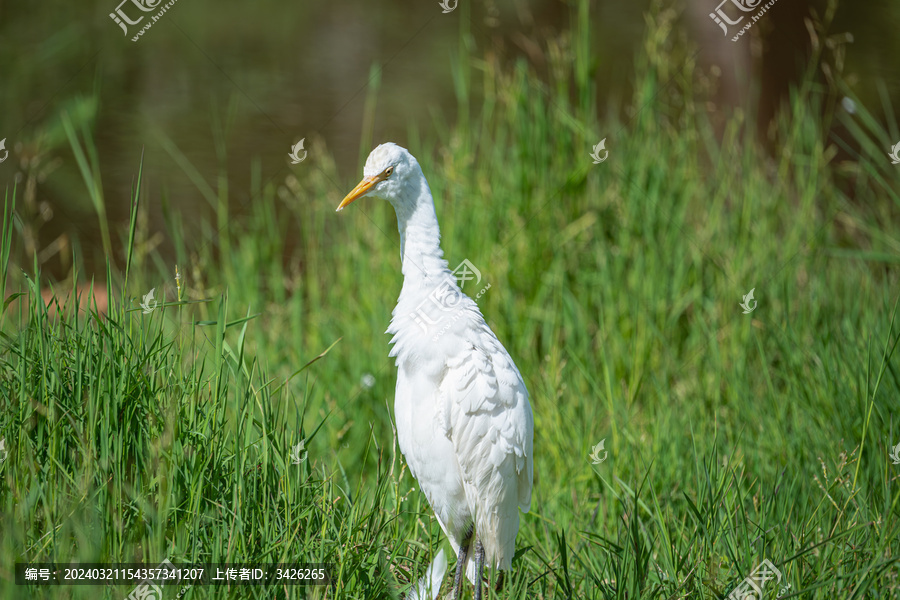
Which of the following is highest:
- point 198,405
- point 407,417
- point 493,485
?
point 198,405

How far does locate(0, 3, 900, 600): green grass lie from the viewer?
7.23ft

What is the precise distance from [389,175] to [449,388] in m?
0.77

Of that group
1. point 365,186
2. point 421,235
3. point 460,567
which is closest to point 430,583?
point 460,567

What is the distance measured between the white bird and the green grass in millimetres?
199

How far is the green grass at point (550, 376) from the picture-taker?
7.23 feet

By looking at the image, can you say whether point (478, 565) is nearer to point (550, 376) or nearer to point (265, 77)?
point (550, 376)

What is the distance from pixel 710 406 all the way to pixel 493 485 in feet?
6.17

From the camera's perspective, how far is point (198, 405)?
2404 millimetres

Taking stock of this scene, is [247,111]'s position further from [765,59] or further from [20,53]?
[765,59]

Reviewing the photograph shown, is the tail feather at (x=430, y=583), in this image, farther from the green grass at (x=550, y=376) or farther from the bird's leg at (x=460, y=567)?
the bird's leg at (x=460, y=567)

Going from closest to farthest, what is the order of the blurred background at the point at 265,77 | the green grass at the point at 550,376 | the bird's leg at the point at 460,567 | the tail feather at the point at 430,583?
the green grass at the point at 550,376 → the tail feather at the point at 430,583 → the bird's leg at the point at 460,567 → the blurred background at the point at 265,77

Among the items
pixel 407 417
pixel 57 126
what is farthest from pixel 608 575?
pixel 57 126

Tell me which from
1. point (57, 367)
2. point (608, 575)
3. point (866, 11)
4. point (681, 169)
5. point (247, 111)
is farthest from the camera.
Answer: point (866, 11)

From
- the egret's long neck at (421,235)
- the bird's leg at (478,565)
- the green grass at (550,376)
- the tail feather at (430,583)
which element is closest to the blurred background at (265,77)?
the green grass at (550,376)
